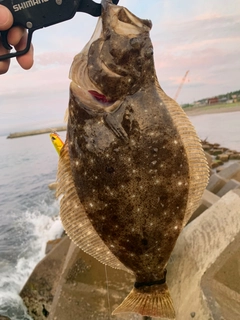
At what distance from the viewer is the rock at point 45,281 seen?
652 cm

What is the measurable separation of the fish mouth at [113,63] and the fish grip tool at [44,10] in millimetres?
144

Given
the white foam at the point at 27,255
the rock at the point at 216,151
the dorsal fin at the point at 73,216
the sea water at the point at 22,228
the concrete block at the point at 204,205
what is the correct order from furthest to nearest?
the rock at the point at 216,151 → the sea water at the point at 22,228 → the white foam at the point at 27,255 → the concrete block at the point at 204,205 → the dorsal fin at the point at 73,216

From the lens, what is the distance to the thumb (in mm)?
2158

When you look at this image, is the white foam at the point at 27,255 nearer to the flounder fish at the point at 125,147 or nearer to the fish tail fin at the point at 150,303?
the fish tail fin at the point at 150,303

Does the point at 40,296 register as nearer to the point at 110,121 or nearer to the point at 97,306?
the point at 97,306

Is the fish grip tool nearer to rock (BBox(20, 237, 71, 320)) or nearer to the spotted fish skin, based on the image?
the spotted fish skin

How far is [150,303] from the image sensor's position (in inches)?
Answer: 102

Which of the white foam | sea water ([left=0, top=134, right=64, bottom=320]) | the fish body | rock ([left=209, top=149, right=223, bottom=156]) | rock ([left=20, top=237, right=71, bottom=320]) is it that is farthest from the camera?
rock ([left=209, top=149, right=223, bottom=156])

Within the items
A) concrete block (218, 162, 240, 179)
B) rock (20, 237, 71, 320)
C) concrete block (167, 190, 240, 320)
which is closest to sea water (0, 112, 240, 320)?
rock (20, 237, 71, 320)

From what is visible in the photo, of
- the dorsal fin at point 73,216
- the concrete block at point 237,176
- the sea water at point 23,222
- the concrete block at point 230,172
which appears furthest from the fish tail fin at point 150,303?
the concrete block at point 237,176

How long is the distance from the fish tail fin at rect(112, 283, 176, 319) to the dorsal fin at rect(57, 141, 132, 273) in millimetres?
469

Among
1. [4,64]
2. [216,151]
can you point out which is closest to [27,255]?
[4,64]

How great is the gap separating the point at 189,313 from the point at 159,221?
1414mm

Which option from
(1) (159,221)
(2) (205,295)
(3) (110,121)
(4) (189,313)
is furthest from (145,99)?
(4) (189,313)
